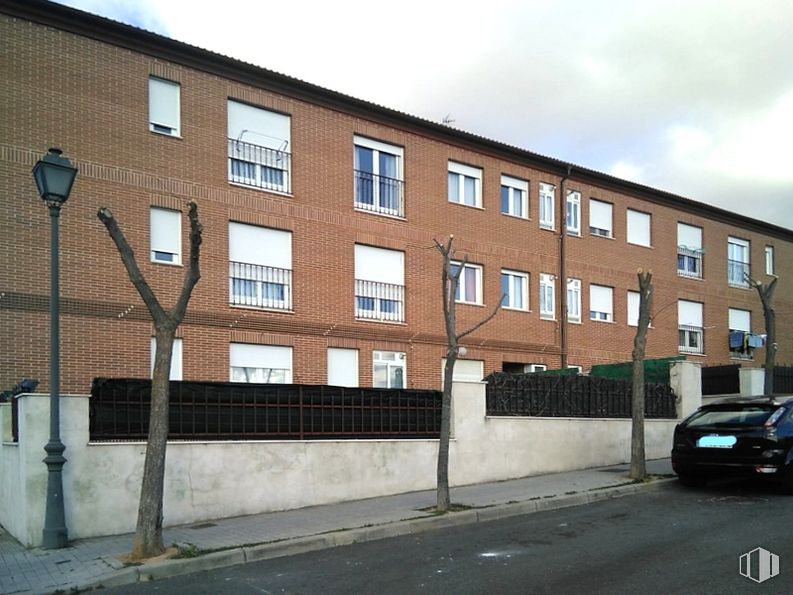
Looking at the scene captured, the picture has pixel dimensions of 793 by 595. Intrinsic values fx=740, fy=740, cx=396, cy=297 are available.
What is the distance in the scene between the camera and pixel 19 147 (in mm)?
13555

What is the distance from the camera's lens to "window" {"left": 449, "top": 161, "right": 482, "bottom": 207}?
20.2m

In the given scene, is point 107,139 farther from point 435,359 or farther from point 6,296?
point 435,359

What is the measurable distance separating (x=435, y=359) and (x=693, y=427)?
27.5 feet

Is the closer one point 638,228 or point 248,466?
point 248,466

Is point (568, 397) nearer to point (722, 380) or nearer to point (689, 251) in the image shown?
point (722, 380)

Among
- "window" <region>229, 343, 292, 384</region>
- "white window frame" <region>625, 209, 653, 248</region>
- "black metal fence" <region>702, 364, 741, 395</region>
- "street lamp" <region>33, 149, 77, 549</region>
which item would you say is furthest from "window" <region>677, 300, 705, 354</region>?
"street lamp" <region>33, 149, 77, 549</region>

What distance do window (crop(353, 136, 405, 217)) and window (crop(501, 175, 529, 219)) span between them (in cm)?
388

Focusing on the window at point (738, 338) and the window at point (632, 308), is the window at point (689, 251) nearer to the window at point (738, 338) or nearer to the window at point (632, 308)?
the window at point (632, 308)


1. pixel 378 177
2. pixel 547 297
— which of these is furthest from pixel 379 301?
pixel 547 297

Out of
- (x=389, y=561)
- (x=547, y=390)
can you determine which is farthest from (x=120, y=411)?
(x=547, y=390)

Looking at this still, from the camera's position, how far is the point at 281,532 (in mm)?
8828

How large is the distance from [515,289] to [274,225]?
26.3ft

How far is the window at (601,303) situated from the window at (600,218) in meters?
1.76

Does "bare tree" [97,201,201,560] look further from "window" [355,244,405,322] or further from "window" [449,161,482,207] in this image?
"window" [449,161,482,207]
